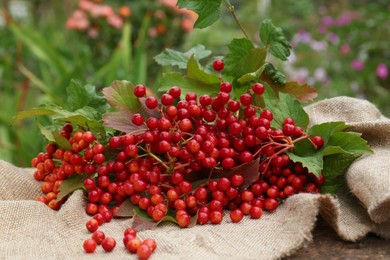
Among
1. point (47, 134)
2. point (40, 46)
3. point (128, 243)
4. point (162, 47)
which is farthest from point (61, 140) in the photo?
point (162, 47)

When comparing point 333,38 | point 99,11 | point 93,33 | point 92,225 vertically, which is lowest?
point 333,38

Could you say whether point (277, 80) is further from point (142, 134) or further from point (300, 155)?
point (142, 134)

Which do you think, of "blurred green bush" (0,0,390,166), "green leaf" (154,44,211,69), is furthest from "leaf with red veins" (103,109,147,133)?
"blurred green bush" (0,0,390,166)

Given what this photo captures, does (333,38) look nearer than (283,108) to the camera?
No

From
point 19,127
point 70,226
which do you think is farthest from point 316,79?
point 70,226

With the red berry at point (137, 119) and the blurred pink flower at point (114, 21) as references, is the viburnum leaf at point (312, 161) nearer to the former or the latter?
the red berry at point (137, 119)

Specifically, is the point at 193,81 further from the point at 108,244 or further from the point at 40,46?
the point at 40,46

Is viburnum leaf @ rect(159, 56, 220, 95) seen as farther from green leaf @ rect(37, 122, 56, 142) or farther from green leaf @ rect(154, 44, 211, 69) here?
green leaf @ rect(37, 122, 56, 142)
